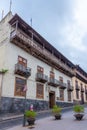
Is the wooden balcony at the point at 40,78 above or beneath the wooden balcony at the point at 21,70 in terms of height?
beneath

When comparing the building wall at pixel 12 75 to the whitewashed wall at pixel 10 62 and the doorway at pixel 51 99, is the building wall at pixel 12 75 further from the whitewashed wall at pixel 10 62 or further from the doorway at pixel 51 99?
the doorway at pixel 51 99

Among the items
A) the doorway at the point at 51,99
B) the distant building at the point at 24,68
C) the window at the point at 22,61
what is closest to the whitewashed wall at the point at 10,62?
the distant building at the point at 24,68

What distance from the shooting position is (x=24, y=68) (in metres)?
19.1

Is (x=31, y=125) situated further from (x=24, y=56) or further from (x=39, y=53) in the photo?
(x=39, y=53)

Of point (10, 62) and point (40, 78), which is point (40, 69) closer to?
point (40, 78)

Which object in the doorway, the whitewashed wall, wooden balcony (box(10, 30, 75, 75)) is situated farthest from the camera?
the doorway

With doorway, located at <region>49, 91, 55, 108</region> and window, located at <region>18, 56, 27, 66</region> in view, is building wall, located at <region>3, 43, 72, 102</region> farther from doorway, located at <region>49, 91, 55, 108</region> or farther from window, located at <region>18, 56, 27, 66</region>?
doorway, located at <region>49, 91, 55, 108</region>

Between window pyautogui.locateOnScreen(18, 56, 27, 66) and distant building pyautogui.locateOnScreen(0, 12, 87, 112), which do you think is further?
window pyautogui.locateOnScreen(18, 56, 27, 66)

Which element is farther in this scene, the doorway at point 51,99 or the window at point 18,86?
the doorway at point 51,99

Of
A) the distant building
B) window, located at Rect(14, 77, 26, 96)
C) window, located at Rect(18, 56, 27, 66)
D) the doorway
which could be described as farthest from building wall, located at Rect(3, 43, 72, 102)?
the doorway

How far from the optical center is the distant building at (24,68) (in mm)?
17531

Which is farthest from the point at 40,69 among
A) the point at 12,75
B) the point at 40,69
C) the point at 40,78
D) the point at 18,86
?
the point at 12,75

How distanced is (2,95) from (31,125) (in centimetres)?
640

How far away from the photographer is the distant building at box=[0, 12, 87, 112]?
57.5 ft
